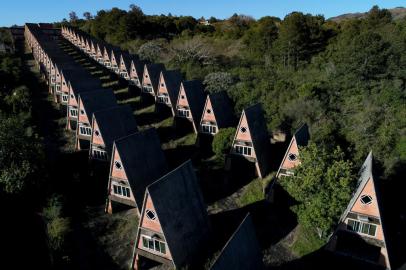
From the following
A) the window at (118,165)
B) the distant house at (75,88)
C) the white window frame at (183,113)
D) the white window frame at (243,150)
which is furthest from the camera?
the white window frame at (183,113)

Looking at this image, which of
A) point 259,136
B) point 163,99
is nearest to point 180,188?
point 259,136

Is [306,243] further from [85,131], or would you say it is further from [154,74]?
[154,74]

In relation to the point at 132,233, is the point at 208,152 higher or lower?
higher

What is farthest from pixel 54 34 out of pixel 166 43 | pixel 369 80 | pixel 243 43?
pixel 369 80

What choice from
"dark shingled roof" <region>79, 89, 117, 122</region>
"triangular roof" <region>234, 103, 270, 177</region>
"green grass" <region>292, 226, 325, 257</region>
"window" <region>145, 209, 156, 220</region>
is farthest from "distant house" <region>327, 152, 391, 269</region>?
"dark shingled roof" <region>79, 89, 117, 122</region>

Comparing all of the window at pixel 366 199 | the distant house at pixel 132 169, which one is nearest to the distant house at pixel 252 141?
the distant house at pixel 132 169

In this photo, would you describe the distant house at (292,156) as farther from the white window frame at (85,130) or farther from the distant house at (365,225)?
the white window frame at (85,130)

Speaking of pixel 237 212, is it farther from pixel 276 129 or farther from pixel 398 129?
pixel 398 129
